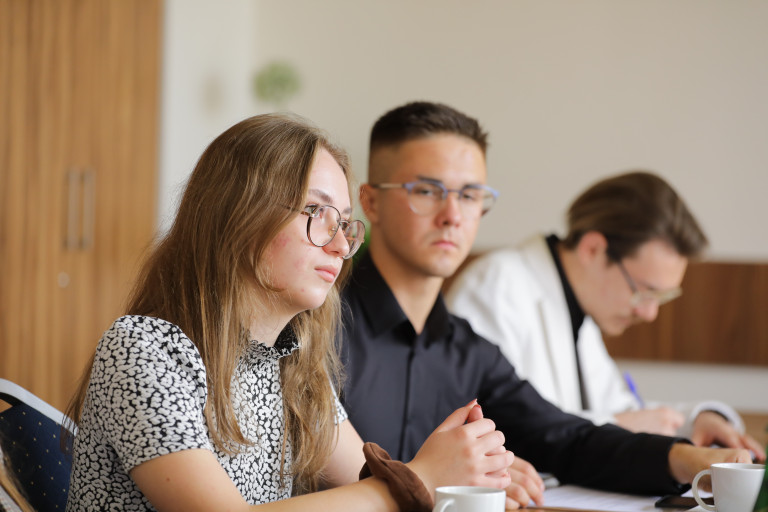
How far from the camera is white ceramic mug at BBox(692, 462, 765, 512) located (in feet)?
3.38

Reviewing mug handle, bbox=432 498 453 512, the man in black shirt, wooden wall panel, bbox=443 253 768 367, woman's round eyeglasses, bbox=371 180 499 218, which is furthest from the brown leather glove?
wooden wall panel, bbox=443 253 768 367

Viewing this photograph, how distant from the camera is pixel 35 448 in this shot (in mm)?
1158

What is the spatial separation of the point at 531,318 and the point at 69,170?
2026 millimetres

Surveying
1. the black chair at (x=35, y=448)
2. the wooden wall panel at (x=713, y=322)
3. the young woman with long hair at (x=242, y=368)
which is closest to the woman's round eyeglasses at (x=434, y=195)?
the young woman with long hair at (x=242, y=368)

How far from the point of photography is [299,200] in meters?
1.11

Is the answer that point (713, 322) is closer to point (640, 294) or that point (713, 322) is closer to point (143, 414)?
point (640, 294)

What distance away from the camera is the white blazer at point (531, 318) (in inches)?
95.9

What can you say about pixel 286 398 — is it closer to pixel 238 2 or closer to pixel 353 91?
pixel 353 91

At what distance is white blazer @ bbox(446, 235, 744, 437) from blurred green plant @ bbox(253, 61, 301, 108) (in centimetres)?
229

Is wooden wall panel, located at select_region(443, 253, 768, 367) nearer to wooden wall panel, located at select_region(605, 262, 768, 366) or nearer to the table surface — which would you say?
wooden wall panel, located at select_region(605, 262, 768, 366)

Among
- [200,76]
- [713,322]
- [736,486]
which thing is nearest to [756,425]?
[713,322]

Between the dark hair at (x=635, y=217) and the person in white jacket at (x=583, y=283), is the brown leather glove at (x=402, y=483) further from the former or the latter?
the dark hair at (x=635, y=217)

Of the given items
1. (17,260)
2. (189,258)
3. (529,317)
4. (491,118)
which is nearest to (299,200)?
(189,258)

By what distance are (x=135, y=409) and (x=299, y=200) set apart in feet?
1.12
